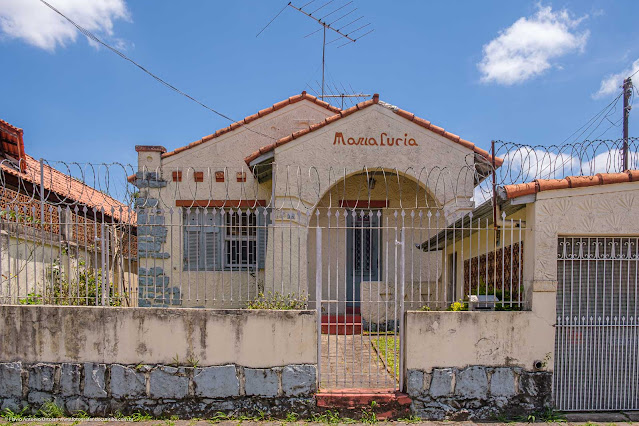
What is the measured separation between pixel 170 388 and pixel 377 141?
548cm

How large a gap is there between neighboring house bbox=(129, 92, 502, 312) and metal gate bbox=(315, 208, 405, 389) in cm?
21

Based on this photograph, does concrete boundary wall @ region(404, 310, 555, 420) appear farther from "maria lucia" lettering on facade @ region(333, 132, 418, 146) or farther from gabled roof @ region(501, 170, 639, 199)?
"maria lucia" lettering on facade @ region(333, 132, 418, 146)

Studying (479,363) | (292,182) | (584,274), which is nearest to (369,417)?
(479,363)

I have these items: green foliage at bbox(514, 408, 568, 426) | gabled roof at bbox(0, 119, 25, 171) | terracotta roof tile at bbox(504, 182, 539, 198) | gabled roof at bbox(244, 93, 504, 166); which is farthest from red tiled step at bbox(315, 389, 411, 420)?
gabled roof at bbox(0, 119, 25, 171)

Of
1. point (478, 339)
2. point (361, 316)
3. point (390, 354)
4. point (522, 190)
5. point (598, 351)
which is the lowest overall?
point (390, 354)

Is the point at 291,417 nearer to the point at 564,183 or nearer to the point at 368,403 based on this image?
the point at 368,403

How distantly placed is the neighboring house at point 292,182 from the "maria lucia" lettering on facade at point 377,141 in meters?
0.02

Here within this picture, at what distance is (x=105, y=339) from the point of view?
571 cm

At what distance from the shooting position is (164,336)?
5.69 metres

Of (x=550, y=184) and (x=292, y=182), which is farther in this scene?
(x=292, y=182)

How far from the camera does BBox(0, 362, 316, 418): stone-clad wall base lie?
18.6 ft

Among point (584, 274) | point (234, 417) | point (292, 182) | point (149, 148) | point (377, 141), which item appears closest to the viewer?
point (234, 417)

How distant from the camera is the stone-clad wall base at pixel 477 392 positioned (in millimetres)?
5605

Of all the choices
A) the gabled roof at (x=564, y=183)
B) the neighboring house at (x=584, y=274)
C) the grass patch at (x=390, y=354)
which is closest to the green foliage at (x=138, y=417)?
the grass patch at (x=390, y=354)
